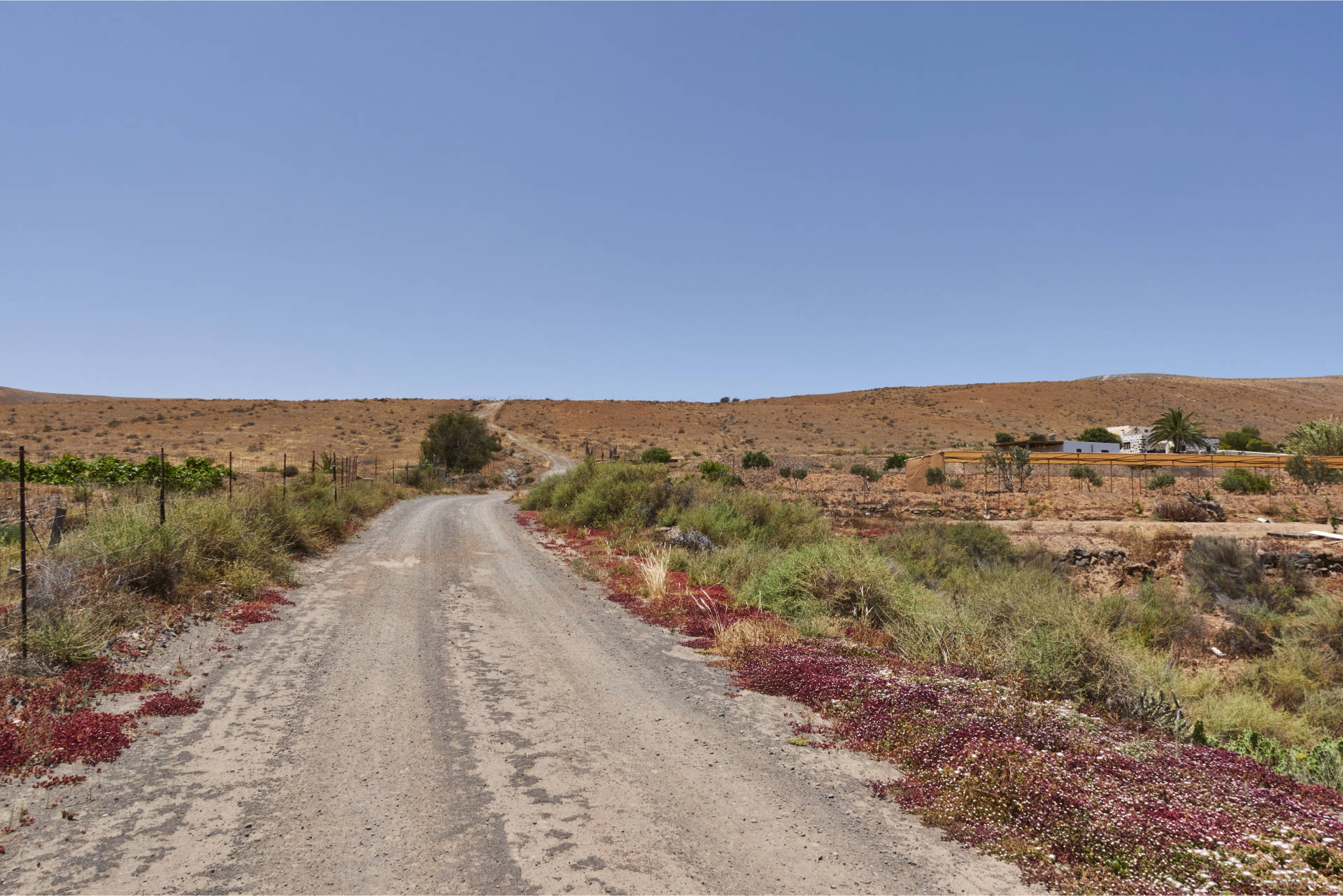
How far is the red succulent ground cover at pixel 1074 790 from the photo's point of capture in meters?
3.70

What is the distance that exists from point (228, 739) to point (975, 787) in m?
5.83

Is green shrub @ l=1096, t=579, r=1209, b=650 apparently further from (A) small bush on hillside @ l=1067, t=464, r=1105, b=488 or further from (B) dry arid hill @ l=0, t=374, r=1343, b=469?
(B) dry arid hill @ l=0, t=374, r=1343, b=469

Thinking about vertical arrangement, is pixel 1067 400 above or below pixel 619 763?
above

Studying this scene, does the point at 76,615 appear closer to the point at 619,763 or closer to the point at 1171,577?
the point at 619,763

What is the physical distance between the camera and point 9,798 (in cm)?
441

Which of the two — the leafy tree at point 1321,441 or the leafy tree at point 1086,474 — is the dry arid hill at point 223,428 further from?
the leafy tree at point 1321,441

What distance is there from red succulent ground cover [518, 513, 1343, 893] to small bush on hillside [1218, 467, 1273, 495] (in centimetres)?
3603

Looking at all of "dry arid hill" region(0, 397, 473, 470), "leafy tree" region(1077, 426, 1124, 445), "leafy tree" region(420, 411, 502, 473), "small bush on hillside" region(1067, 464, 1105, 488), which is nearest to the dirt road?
"small bush on hillside" region(1067, 464, 1105, 488)

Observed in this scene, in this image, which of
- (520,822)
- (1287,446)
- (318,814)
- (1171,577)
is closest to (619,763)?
(520,822)

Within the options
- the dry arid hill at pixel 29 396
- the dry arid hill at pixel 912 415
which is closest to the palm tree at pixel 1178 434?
the dry arid hill at pixel 912 415

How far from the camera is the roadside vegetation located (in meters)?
3.94

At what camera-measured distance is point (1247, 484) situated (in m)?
33.1

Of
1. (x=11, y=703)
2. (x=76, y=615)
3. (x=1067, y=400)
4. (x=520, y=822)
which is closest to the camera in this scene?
(x=520, y=822)

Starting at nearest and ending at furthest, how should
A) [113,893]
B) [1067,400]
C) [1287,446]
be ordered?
[113,893]
[1287,446]
[1067,400]
